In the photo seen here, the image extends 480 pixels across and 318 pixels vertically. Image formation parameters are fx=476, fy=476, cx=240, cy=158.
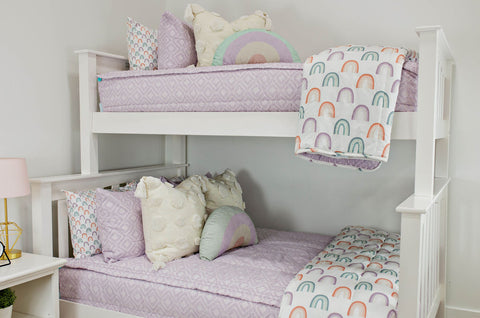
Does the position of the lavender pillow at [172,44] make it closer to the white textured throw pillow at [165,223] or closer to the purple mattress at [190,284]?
the white textured throw pillow at [165,223]

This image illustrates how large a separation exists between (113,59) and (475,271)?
7.27 ft

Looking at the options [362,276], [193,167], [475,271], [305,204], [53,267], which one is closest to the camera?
[362,276]

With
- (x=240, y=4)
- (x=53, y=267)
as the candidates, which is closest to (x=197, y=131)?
(x=53, y=267)

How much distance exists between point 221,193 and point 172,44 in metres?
0.80

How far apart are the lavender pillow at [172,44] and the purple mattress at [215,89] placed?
0.44 feet

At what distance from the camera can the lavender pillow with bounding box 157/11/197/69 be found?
227 cm

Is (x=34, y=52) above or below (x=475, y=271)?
above

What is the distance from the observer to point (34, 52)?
87.0 inches

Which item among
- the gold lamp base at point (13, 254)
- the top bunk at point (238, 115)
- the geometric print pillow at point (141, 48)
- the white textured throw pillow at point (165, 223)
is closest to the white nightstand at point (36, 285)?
the gold lamp base at point (13, 254)

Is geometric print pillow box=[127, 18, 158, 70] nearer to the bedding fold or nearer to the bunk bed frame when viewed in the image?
the bunk bed frame

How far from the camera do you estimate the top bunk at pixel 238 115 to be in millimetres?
1639

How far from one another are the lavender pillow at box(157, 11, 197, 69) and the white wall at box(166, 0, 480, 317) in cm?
75

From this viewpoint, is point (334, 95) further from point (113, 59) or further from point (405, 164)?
point (113, 59)

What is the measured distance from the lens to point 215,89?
2.03m
